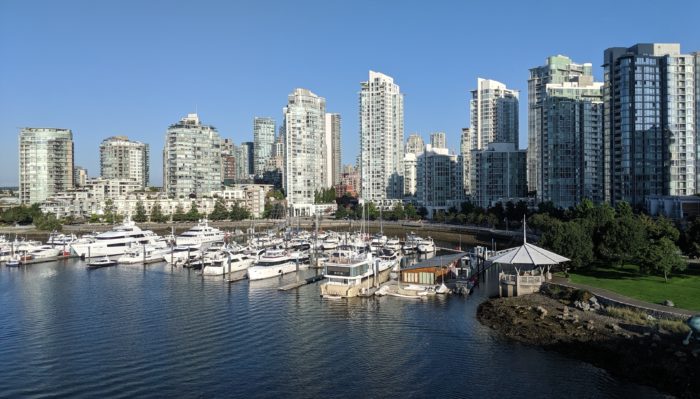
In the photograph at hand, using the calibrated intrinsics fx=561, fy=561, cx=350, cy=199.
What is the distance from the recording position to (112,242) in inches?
2923

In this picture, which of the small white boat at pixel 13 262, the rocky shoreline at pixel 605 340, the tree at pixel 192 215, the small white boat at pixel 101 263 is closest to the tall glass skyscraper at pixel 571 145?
the tree at pixel 192 215

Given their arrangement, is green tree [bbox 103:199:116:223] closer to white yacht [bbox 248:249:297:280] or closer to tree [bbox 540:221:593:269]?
white yacht [bbox 248:249:297:280]

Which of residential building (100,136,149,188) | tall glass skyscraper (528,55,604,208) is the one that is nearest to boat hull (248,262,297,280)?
tall glass skyscraper (528,55,604,208)

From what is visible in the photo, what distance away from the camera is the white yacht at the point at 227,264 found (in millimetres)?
56281

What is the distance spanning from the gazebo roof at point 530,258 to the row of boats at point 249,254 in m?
11.1

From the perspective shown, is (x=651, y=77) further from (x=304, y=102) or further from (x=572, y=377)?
(x=304, y=102)

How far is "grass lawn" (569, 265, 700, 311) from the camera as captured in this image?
33.7 meters

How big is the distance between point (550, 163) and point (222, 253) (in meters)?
75.7

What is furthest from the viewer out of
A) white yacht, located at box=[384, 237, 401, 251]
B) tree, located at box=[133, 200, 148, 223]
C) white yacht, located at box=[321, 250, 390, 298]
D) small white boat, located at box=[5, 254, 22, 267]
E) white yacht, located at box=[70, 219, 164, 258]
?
tree, located at box=[133, 200, 148, 223]

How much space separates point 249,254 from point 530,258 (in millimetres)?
32472

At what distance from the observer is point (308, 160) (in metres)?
156

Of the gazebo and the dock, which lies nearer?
the gazebo

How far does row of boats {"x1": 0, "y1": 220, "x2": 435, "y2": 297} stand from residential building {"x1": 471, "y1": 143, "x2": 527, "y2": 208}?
5744 centimetres

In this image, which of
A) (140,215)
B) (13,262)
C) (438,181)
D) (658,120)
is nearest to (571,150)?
(658,120)
